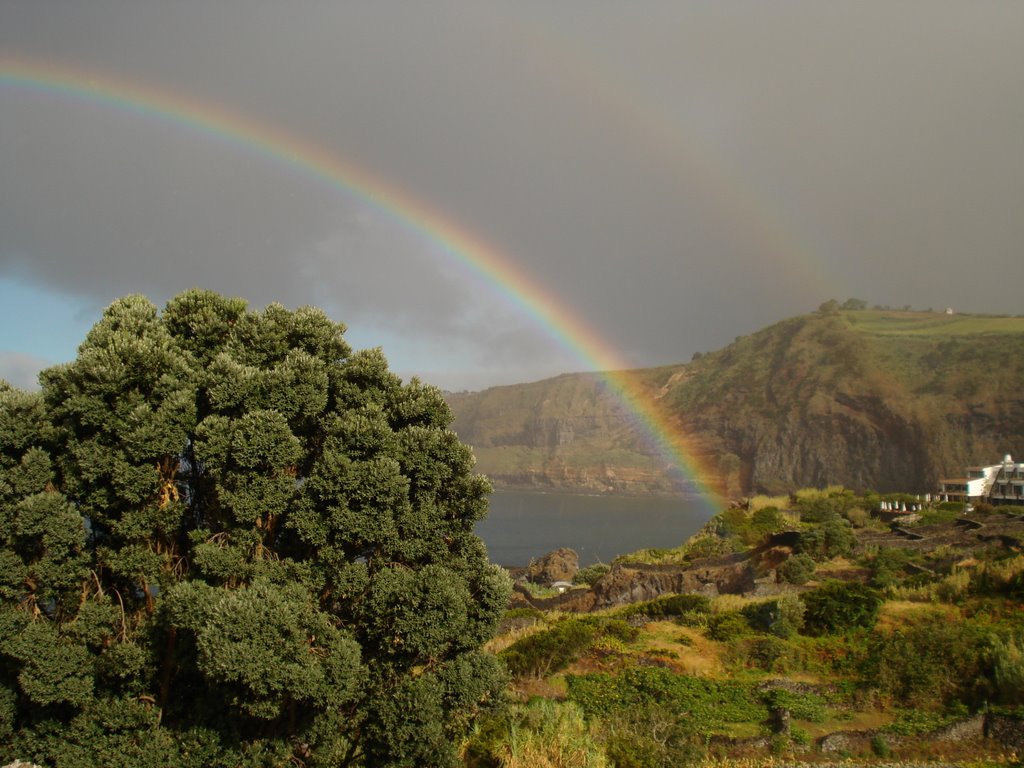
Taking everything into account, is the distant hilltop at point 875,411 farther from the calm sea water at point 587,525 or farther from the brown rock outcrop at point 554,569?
the brown rock outcrop at point 554,569

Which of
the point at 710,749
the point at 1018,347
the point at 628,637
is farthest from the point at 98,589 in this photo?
the point at 1018,347

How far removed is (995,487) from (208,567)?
243 ft

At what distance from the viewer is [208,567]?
10203 mm

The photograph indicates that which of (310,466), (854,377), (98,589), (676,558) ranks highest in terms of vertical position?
(854,377)

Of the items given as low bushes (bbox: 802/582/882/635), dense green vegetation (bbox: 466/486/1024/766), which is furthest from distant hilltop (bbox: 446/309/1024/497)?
low bushes (bbox: 802/582/882/635)

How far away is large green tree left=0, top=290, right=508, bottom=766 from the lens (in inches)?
405

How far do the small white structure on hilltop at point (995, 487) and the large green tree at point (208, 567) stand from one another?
62.9 metres

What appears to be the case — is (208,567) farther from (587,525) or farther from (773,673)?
(587,525)

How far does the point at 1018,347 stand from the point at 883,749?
490 feet

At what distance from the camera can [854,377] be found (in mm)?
166625

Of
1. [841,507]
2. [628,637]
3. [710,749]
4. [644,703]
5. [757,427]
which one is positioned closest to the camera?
[710,749]

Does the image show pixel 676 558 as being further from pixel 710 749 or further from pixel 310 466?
pixel 310 466

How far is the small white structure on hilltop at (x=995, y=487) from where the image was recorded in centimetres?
6300

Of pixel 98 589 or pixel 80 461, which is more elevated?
pixel 80 461
